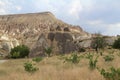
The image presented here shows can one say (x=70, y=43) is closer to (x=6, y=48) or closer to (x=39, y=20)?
(x=6, y=48)

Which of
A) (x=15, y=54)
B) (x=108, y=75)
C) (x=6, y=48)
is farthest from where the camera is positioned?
(x=6, y=48)

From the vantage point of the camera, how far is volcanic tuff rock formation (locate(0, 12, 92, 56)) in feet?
278

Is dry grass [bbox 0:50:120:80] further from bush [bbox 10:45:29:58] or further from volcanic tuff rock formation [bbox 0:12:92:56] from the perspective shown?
volcanic tuff rock formation [bbox 0:12:92:56]

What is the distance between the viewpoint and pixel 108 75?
1064cm

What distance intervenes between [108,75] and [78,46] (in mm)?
74123

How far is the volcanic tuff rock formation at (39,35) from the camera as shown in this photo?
84688 mm

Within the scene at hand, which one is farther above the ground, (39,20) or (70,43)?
(39,20)

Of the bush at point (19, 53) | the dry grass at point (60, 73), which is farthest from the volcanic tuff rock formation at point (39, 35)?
the dry grass at point (60, 73)

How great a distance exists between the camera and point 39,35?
113 meters

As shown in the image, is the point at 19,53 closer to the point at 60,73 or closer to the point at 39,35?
the point at 39,35

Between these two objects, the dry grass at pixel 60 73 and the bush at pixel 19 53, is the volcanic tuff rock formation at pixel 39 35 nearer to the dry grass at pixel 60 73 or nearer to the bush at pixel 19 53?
the bush at pixel 19 53

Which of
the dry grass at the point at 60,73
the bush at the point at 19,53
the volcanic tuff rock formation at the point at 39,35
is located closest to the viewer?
the dry grass at the point at 60,73

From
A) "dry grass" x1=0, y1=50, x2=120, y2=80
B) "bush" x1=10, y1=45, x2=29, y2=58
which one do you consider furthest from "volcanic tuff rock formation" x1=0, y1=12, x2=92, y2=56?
"dry grass" x1=0, y1=50, x2=120, y2=80

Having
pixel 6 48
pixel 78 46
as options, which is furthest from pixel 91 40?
pixel 6 48
